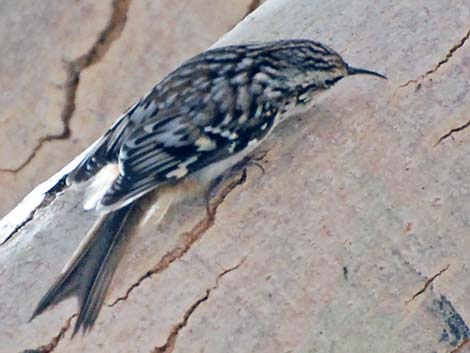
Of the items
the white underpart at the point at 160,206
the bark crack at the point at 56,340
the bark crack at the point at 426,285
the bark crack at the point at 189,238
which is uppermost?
the white underpart at the point at 160,206

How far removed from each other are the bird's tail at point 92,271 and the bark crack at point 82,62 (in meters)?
1.64

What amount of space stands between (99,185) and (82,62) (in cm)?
158

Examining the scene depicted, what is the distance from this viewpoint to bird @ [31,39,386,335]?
7.91 ft

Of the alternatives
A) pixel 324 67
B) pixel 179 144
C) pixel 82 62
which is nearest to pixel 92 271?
pixel 179 144

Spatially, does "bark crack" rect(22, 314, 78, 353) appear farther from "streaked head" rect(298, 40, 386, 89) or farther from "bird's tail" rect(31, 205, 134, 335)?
"streaked head" rect(298, 40, 386, 89)

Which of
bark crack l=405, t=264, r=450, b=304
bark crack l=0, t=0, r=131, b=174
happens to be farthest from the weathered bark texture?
bark crack l=0, t=0, r=131, b=174

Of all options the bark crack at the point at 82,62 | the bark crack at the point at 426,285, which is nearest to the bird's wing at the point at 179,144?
the bark crack at the point at 426,285

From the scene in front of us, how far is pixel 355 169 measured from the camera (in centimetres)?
242

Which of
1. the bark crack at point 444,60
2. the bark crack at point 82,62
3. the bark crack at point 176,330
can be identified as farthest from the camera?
the bark crack at point 82,62

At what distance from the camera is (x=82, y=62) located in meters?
4.04

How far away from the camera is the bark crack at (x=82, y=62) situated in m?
3.99

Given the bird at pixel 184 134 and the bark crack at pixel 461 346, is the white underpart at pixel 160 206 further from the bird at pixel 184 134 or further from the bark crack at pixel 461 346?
the bark crack at pixel 461 346

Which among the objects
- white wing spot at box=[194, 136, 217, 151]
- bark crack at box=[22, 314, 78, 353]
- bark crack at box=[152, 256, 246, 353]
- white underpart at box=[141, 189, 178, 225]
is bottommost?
bark crack at box=[152, 256, 246, 353]

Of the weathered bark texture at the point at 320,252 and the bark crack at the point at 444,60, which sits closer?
the weathered bark texture at the point at 320,252
